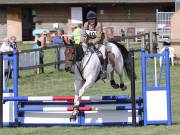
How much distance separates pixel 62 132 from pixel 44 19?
3615cm

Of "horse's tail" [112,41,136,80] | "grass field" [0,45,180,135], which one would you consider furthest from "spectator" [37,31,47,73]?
"horse's tail" [112,41,136,80]

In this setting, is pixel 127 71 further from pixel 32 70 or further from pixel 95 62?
pixel 32 70

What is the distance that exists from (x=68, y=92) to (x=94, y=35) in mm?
6751

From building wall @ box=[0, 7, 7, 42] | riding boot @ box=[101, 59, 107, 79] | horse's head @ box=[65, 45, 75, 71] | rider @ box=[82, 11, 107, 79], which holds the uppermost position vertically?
building wall @ box=[0, 7, 7, 42]

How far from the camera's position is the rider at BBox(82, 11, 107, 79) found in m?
12.9

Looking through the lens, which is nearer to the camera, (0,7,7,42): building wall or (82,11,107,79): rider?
(82,11,107,79): rider

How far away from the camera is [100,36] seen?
42.3 ft

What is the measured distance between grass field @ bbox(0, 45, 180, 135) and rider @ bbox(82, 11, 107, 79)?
1.44 m

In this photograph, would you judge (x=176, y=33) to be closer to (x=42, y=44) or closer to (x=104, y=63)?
(x=42, y=44)

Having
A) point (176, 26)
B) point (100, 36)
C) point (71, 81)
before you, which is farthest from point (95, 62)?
point (176, 26)

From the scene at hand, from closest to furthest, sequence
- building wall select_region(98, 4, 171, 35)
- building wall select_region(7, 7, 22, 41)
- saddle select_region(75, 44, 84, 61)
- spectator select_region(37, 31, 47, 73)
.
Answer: saddle select_region(75, 44, 84, 61), spectator select_region(37, 31, 47, 73), building wall select_region(98, 4, 171, 35), building wall select_region(7, 7, 22, 41)

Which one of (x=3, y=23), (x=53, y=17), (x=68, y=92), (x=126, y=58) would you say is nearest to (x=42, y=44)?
(x=68, y=92)

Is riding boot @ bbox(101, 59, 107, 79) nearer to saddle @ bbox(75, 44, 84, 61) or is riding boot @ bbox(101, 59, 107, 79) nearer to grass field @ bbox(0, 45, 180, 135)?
saddle @ bbox(75, 44, 84, 61)

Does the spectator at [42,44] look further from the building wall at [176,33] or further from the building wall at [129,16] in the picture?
the building wall at [129,16]
